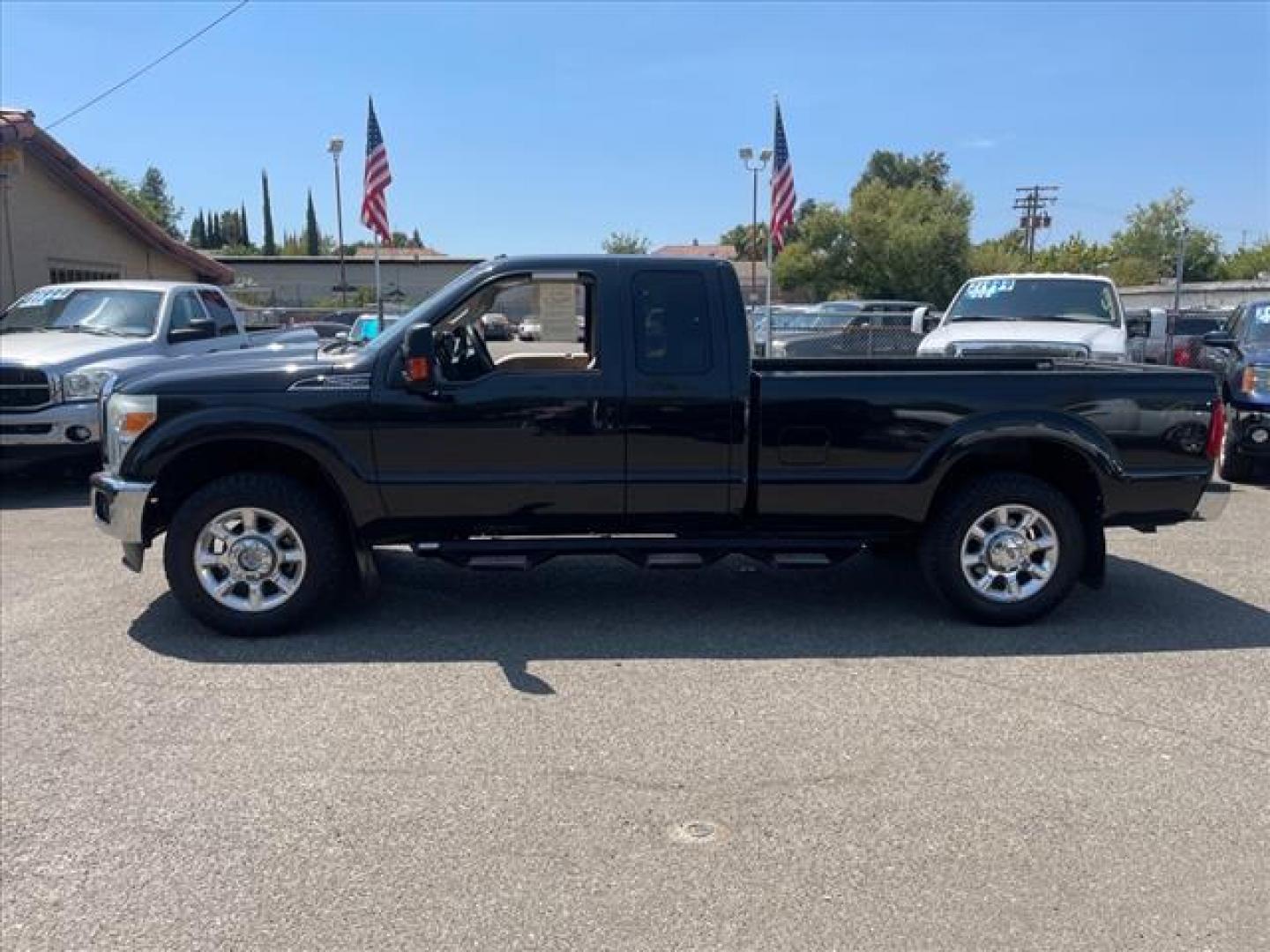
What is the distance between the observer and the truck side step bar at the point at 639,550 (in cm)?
544

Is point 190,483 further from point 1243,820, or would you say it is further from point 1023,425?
point 1243,820

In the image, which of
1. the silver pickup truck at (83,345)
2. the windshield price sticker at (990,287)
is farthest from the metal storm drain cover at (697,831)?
the windshield price sticker at (990,287)

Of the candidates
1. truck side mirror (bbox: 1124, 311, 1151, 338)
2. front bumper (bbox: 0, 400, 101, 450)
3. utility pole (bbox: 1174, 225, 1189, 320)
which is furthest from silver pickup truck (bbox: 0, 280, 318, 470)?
utility pole (bbox: 1174, 225, 1189, 320)

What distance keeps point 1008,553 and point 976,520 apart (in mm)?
254

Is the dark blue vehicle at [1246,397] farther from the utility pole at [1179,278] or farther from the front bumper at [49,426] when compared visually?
the utility pole at [1179,278]

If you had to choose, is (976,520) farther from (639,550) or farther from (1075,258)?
(1075,258)

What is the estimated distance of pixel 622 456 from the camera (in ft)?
17.9

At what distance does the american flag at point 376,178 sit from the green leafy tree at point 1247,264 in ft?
254

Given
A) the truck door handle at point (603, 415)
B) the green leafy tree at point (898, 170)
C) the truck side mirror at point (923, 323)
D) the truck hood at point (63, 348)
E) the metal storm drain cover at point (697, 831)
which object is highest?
the green leafy tree at point (898, 170)

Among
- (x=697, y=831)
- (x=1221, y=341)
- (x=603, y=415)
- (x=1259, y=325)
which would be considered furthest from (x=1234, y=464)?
(x=697, y=831)

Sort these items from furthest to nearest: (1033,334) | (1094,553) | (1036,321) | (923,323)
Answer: (923,323) → (1036,321) → (1033,334) → (1094,553)

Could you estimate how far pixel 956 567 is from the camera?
5.55 meters

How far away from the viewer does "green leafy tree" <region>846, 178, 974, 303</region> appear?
184 ft

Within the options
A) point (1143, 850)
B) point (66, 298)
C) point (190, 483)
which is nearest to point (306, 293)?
point (66, 298)
